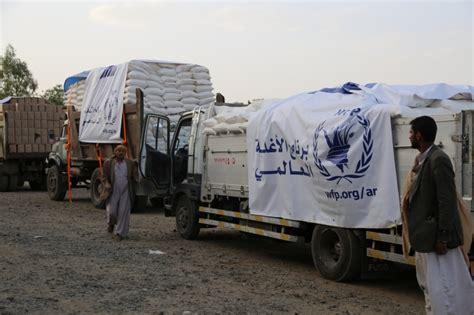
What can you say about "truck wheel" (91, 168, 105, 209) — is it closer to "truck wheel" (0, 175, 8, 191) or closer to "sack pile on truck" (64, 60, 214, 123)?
"sack pile on truck" (64, 60, 214, 123)

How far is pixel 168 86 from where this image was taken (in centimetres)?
1532

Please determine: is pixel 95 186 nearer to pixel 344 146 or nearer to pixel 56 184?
pixel 56 184

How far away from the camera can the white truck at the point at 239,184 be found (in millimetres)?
6344

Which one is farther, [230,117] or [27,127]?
[27,127]

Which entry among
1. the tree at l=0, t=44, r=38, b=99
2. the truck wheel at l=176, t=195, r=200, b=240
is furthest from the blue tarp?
the tree at l=0, t=44, r=38, b=99

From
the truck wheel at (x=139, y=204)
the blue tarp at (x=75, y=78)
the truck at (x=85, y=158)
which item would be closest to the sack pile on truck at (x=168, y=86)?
the truck at (x=85, y=158)

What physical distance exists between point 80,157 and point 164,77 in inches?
147

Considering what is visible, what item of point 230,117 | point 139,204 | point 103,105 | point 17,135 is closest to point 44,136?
point 17,135

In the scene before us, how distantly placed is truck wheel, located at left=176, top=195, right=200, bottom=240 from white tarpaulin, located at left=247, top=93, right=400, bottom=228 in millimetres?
2124

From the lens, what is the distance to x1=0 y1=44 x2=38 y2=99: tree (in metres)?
50.2

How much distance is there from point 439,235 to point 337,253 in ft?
10.7

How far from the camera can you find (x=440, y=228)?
4.68m

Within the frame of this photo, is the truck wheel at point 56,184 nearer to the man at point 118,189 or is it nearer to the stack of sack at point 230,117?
the man at point 118,189

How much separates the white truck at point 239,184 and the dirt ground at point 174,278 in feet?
1.29
